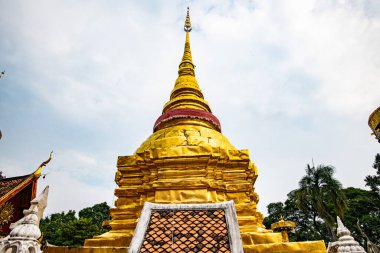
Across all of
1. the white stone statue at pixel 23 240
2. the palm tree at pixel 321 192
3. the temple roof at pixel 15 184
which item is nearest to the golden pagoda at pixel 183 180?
the white stone statue at pixel 23 240

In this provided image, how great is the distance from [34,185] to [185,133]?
23.3 ft

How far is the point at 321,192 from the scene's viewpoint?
1739 cm

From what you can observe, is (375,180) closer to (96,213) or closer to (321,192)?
(321,192)

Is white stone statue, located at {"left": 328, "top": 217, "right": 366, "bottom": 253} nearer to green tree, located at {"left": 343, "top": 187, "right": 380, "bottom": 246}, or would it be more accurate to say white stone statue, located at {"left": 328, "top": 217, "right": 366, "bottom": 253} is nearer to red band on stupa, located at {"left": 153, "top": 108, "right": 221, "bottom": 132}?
red band on stupa, located at {"left": 153, "top": 108, "right": 221, "bottom": 132}

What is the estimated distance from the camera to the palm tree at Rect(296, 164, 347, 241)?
1681cm

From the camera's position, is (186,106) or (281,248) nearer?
(281,248)

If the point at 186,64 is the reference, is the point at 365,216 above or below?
below

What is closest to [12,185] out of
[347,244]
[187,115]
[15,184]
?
[15,184]

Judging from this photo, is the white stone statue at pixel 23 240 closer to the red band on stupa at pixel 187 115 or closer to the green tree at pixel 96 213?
the red band on stupa at pixel 187 115

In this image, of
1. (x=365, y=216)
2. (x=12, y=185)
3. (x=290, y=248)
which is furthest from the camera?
(x=365, y=216)

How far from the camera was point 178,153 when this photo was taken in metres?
5.46

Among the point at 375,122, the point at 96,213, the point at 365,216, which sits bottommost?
the point at 365,216

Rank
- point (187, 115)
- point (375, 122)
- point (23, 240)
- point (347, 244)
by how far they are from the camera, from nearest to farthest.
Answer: point (23, 240), point (347, 244), point (375, 122), point (187, 115)

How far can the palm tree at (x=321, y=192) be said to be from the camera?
16.8m
